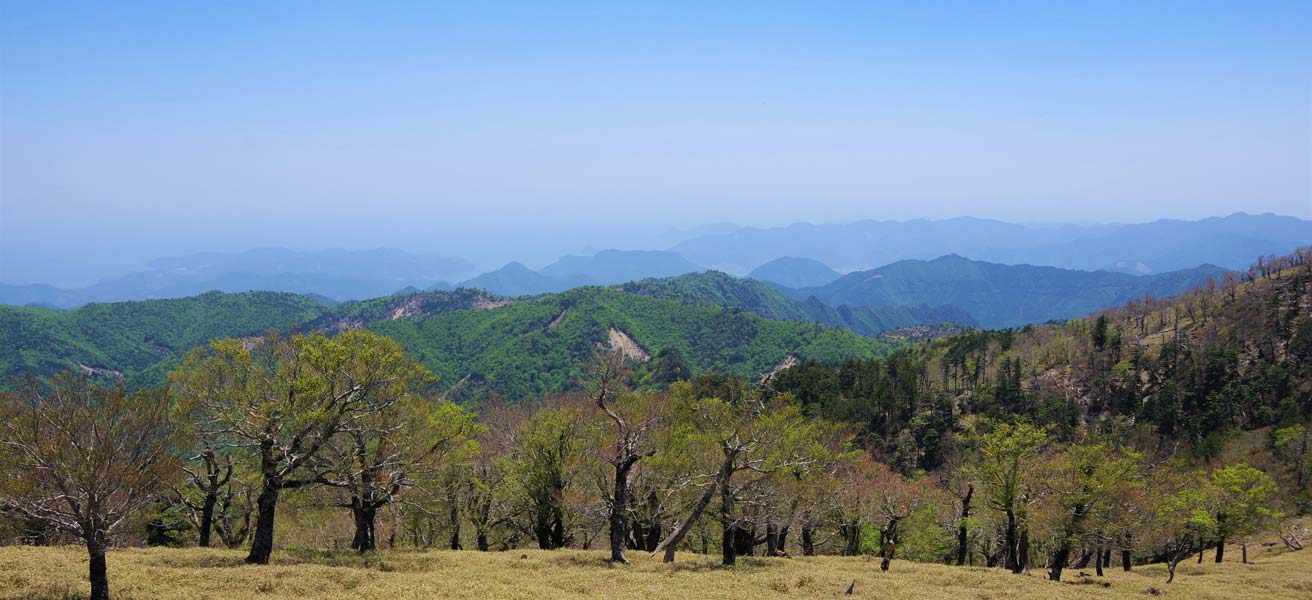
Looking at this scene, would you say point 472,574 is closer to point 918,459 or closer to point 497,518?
point 497,518

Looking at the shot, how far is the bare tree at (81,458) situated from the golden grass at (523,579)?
3162mm

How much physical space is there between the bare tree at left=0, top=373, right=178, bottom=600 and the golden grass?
10.4 feet

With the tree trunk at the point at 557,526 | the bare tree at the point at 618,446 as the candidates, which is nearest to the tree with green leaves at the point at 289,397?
the bare tree at the point at 618,446

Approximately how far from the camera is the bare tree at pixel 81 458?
17484 mm

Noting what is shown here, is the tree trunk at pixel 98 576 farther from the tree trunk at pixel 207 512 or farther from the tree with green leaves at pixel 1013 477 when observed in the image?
the tree with green leaves at pixel 1013 477

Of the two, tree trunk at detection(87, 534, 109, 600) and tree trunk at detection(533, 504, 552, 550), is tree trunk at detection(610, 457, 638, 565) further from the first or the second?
tree trunk at detection(87, 534, 109, 600)

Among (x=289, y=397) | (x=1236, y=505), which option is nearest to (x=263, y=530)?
(x=289, y=397)

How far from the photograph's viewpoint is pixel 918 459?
116625 millimetres

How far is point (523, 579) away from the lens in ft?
84.8

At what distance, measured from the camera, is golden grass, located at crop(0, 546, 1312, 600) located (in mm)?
21609

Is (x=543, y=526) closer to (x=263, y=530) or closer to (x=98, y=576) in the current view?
(x=263, y=530)

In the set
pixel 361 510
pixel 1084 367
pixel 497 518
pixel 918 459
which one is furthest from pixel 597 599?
pixel 1084 367

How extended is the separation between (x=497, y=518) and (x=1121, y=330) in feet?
502

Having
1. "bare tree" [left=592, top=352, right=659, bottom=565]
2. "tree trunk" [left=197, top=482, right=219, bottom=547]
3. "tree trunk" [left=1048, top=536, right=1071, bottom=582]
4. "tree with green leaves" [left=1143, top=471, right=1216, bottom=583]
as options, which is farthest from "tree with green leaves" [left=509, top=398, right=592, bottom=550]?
"tree with green leaves" [left=1143, top=471, right=1216, bottom=583]
